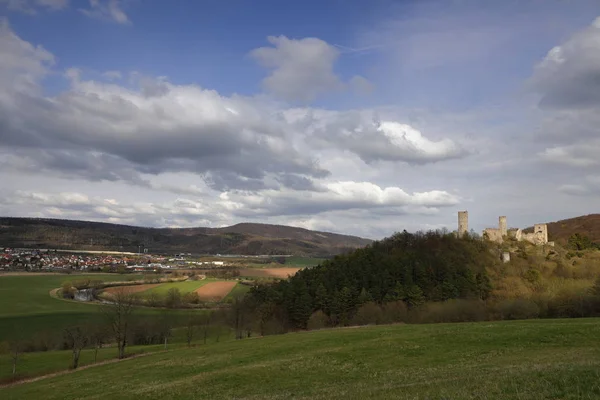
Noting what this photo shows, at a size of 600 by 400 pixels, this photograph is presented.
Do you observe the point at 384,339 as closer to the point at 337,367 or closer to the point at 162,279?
the point at 337,367

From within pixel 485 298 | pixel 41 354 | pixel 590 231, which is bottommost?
pixel 41 354

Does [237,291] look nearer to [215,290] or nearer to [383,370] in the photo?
[215,290]

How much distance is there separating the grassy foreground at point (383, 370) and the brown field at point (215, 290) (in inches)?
3210

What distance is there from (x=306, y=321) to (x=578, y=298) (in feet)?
153

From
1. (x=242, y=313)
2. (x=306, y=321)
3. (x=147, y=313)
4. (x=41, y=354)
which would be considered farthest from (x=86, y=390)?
(x=147, y=313)

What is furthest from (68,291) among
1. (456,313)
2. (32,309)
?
(456,313)

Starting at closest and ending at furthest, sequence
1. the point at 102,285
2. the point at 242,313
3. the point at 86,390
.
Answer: the point at 86,390 → the point at 242,313 → the point at 102,285

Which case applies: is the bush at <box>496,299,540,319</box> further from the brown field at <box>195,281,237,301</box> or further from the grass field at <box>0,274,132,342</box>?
the grass field at <box>0,274,132,342</box>

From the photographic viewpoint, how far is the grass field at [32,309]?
3391 inches

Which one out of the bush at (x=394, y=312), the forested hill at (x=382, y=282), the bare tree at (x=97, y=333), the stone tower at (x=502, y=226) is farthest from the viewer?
the stone tower at (x=502, y=226)

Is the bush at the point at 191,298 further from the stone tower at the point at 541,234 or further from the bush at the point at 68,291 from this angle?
the stone tower at the point at 541,234

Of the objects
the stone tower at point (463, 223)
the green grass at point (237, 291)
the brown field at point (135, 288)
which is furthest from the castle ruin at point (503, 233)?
the brown field at point (135, 288)

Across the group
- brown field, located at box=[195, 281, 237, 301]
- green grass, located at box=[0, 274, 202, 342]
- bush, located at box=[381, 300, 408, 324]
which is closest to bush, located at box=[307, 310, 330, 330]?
bush, located at box=[381, 300, 408, 324]

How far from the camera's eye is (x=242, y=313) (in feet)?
267
